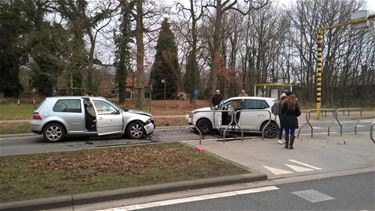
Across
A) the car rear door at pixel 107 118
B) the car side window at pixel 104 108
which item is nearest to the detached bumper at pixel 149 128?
the car rear door at pixel 107 118

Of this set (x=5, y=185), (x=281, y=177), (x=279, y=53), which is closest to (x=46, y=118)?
(x=5, y=185)

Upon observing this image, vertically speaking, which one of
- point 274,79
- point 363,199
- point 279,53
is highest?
point 279,53

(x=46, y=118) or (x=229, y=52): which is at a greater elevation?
(x=229, y=52)

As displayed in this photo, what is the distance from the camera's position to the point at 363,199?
243 inches

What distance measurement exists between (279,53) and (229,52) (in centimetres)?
714

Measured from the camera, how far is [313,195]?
636 centimetres

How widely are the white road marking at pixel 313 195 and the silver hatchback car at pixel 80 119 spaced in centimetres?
796

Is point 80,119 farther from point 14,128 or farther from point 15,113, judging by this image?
point 15,113

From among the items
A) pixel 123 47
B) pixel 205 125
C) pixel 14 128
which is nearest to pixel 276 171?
pixel 205 125

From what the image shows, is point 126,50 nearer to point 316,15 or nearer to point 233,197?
point 316,15

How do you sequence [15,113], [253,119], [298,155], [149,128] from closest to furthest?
[298,155]
[149,128]
[253,119]
[15,113]

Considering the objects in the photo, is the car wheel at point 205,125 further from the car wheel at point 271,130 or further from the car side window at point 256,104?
the car wheel at point 271,130

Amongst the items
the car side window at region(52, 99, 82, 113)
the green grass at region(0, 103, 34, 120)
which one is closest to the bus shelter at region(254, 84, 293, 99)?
the green grass at region(0, 103, 34, 120)

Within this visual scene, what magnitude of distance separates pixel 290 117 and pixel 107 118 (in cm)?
629
